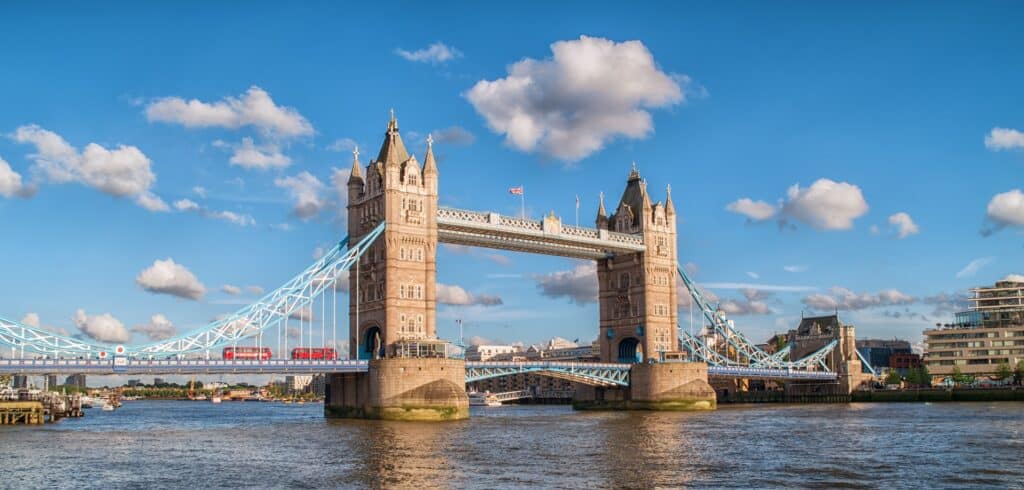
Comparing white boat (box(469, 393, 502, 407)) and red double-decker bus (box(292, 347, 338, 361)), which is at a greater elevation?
red double-decker bus (box(292, 347, 338, 361))

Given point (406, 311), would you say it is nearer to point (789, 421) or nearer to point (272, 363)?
point (272, 363)

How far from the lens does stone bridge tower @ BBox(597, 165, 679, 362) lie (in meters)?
114

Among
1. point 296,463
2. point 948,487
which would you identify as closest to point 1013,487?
point 948,487

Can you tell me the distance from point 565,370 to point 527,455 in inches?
1981

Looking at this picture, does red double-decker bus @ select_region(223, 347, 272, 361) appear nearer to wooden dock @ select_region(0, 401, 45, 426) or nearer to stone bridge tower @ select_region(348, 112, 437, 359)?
stone bridge tower @ select_region(348, 112, 437, 359)

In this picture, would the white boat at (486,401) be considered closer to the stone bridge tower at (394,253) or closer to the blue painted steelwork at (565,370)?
the blue painted steelwork at (565,370)

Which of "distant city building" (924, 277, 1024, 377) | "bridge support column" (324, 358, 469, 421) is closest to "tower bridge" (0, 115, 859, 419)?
"bridge support column" (324, 358, 469, 421)

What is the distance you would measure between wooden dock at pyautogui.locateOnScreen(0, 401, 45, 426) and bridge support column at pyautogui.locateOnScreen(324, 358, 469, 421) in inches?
1004

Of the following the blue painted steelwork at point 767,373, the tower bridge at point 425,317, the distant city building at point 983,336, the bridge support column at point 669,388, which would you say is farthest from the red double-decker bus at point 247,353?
the distant city building at point 983,336

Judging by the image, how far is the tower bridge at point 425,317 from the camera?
79.1 meters

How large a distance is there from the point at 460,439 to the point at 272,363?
2311cm

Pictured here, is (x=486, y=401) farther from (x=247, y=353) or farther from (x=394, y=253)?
(x=247, y=353)

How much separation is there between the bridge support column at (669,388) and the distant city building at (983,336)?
192ft

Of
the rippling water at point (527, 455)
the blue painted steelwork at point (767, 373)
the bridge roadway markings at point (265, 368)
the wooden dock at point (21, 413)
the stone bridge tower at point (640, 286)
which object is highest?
the stone bridge tower at point (640, 286)
